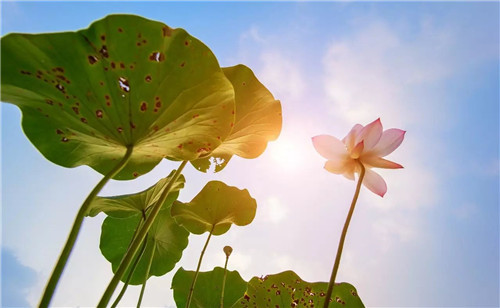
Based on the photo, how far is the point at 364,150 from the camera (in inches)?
31.3

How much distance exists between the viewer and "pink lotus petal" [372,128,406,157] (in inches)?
30.5

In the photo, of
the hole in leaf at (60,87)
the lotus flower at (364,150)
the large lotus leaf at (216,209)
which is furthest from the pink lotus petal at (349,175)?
the hole in leaf at (60,87)

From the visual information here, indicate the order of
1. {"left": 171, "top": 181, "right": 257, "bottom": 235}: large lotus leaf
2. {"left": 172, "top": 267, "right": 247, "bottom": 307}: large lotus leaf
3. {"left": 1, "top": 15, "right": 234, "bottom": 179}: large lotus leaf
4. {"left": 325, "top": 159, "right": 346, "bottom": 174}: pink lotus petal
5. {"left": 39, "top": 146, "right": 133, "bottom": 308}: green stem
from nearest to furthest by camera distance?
{"left": 39, "top": 146, "right": 133, "bottom": 308}: green stem
{"left": 1, "top": 15, "right": 234, "bottom": 179}: large lotus leaf
{"left": 325, "top": 159, "right": 346, "bottom": 174}: pink lotus petal
{"left": 171, "top": 181, "right": 257, "bottom": 235}: large lotus leaf
{"left": 172, "top": 267, "right": 247, "bottom": 307}: large lotus leaf

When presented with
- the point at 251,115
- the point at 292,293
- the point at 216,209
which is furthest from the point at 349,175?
the point at 216,209

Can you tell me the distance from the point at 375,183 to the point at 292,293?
52 centimetres

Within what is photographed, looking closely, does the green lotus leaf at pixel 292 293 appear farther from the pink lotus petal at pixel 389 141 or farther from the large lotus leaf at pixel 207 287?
the pink lotus petal at pixel 389 141

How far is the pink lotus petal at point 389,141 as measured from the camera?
0.77 meters

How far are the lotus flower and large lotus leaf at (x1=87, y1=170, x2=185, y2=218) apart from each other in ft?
1.71

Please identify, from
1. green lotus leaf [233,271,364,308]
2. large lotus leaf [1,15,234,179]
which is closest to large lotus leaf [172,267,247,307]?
green lotus leaf [233,271,364,308]

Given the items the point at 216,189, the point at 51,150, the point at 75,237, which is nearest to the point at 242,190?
the point at 216,189

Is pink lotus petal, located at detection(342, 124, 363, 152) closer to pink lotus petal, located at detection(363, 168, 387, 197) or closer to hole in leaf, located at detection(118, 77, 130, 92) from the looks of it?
pink lotus petal, located at detection(363, 168, 387, 197)

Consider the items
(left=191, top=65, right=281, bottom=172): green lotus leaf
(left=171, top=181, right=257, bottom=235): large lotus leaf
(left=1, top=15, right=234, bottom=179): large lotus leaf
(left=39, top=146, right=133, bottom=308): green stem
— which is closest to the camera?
(left=39, top=146, right=133, bottom=308): green stem

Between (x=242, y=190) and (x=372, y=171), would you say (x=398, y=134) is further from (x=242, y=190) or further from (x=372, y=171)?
(x=242, y=190)

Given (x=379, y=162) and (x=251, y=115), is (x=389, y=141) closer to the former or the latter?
(x=379, y=162)
